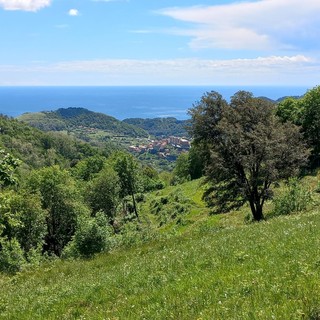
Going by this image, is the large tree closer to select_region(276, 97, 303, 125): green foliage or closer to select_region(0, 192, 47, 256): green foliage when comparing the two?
select_region(0, 192, 47, 256): green foliage

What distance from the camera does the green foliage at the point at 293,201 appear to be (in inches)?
1202

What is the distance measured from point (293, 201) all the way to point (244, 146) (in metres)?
6.23

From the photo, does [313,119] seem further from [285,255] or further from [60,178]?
[285,255]

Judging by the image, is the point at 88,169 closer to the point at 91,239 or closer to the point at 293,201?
the point at 91,239

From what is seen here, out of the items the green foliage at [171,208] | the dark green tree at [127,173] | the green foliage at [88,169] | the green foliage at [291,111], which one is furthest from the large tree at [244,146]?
the green foliage at [88,169]

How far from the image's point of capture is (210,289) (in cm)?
929

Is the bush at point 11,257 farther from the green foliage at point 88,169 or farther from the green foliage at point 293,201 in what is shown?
the green foliage at point 88,169

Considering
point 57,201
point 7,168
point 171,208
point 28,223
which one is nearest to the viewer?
point 7,168

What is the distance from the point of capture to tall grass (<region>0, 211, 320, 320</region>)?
723 centimetres

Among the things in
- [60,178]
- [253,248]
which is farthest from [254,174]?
[60,178]

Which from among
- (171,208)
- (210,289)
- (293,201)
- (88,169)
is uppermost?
(210,289)

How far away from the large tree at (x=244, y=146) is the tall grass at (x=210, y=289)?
14.5 metres

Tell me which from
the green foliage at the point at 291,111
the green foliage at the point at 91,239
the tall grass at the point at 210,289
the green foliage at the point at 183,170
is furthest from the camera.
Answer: the green foliage at the point at 183,170

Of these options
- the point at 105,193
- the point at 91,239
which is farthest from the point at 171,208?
the point at 91,239
